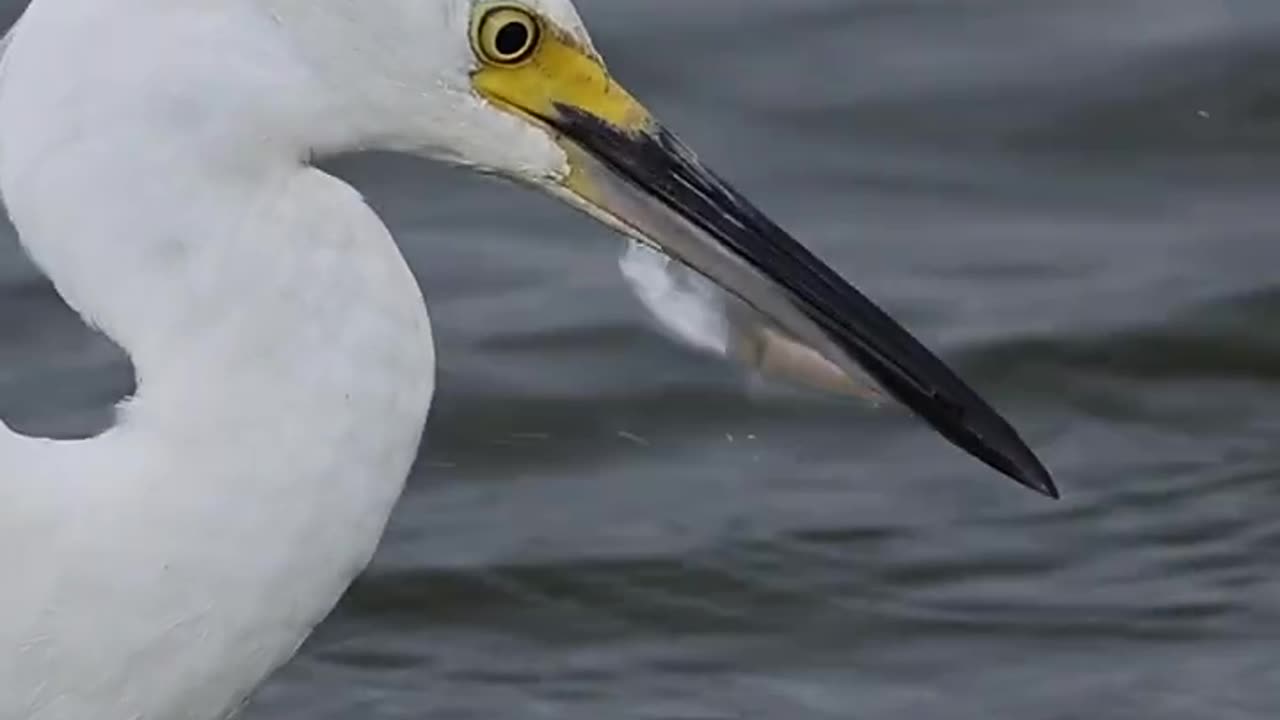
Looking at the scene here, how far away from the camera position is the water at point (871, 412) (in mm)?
6867

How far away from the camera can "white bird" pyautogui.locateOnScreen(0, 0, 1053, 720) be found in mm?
4137

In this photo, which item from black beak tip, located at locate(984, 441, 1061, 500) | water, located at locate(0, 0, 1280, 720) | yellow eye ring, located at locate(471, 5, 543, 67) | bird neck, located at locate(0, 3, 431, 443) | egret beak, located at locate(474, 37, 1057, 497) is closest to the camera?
bird neck, located at locate(0, 3, 431, 443)

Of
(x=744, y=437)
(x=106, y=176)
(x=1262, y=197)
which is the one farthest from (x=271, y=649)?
(x=1262, y=197)

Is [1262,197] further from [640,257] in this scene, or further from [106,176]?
[106,176]

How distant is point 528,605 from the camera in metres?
7.10

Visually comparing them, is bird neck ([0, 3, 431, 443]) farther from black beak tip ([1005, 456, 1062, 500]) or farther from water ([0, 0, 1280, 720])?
water ([0, 0, 1280, 720])

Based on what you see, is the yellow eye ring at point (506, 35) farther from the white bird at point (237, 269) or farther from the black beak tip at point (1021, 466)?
the black beak tip at point (1021, 466)

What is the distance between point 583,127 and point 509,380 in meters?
3.43

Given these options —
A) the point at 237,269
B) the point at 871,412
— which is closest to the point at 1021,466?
the point at 237,269

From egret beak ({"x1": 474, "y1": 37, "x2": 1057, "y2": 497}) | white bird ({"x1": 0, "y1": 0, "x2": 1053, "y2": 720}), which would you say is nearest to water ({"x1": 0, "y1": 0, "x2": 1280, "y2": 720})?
Answer: egret beak ({"x1": 474, "y1": 37, "x2": 1057, "y2": 497})

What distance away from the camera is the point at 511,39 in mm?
4348

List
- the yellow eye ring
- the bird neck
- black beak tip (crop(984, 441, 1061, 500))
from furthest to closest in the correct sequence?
black beak tip (crop(984, 441, 1061, 500)) < the yellow eye ring < the bird neck

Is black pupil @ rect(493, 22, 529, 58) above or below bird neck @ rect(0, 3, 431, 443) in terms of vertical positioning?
above

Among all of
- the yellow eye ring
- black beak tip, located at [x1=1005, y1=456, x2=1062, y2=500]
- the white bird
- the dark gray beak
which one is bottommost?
the white bird
